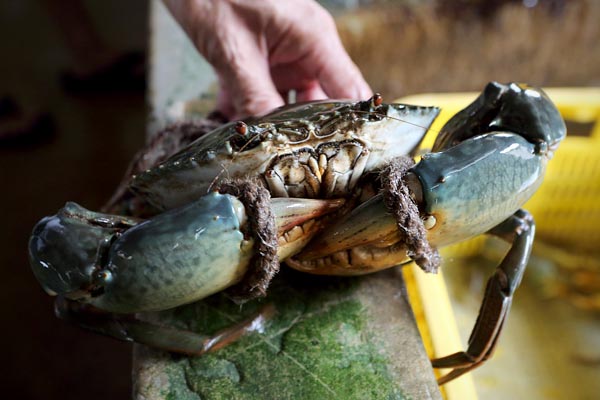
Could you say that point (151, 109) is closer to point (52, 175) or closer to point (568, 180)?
point (52, 175)

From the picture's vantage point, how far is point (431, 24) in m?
3.03

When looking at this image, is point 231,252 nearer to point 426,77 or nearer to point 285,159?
point 285,159

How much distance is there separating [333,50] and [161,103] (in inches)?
27.2

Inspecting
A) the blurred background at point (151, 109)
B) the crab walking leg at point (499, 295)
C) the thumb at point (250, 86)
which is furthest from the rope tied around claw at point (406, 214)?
the blurred background at point (151, 109)

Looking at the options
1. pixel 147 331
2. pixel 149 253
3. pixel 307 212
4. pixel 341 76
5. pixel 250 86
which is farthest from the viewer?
pixel 341 76

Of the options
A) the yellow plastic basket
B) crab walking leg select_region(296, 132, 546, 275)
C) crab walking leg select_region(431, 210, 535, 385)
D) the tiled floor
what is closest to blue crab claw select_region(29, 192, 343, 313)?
crab walking leg select_region(296, 132, 546, 275)

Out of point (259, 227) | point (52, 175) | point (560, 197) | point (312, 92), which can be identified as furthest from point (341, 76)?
point (52, 175)

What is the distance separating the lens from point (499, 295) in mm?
1227

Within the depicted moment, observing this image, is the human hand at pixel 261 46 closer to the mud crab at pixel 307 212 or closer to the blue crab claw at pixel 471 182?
the mud crab at pixel 307 212

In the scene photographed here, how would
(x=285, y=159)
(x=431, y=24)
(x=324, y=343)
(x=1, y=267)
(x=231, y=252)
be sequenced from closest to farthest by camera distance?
(x=231, y=252) → (x=285, y=159) → (x=324, y=343) → (x=1, y=267) → (x=431, y=24)

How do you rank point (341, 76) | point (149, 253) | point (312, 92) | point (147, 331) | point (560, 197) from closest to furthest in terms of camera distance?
point (149, 253)
point (147, 331)
point (341, 76)
point (312, 92)
point (560, 197)

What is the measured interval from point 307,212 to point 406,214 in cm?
20

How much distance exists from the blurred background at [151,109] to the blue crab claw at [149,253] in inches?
38.3

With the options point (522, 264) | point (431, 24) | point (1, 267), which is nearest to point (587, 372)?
point (522, 264)
